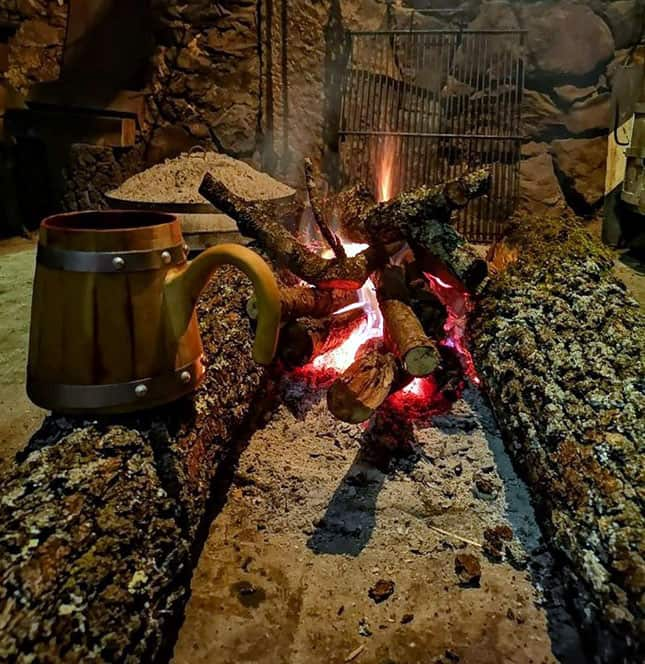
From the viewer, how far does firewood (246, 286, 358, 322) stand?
102 inches

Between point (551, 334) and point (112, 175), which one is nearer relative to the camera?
point (551, 334)

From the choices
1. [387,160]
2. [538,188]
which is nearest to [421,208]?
[387,160]

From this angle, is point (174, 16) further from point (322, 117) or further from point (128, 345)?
point (128, 345)

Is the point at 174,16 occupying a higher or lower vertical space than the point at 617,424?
higher

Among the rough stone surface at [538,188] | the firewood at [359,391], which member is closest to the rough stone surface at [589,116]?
the rough stone surface at [538,188]

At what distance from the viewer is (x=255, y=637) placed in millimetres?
1603

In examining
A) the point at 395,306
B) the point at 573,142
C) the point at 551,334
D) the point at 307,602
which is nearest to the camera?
the point at 307,602

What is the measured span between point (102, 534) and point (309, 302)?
1.54 meters

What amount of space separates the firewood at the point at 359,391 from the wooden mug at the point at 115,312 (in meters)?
0.72

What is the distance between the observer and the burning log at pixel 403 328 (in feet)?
7.29

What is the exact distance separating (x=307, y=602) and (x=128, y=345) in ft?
2.86

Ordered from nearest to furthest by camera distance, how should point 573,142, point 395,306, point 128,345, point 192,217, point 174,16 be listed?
point 128,345
point 395,306
point 192,217
point 174,16
point 573,142

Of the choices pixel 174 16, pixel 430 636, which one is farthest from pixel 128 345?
pixel 174 16

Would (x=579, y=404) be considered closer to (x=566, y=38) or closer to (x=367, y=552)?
(x=367, y=552)
